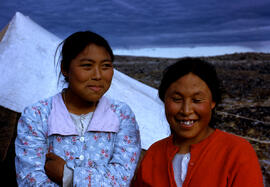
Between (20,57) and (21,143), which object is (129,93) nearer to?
(20,57)

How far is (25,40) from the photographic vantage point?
134 inches

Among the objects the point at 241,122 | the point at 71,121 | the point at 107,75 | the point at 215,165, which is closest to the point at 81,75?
the point at 107,75

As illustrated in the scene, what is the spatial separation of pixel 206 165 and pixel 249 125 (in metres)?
4.33

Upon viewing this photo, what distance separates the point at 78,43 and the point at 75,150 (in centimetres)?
57

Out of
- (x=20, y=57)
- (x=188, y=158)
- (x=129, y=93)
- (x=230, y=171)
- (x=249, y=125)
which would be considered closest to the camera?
(x=230, y=171)

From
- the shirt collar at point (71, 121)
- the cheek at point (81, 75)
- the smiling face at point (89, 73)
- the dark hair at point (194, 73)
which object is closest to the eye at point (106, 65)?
the smiling face at point (89, 73)

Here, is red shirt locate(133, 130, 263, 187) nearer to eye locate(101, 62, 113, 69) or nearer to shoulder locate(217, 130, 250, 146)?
shoulder locate(217, 130, 250, 146)

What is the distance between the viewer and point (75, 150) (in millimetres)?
1592

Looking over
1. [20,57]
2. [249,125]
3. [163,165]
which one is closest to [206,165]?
[163,165]

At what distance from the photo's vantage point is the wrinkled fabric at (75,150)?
1.52 meters

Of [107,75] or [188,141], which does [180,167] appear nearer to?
[188,141]

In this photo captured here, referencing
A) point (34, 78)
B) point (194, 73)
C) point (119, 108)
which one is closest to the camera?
point (194, 73)

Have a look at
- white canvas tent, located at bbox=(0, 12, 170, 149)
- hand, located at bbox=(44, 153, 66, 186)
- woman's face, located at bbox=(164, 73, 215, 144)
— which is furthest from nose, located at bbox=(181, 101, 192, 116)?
white canvas tent, located at bbox=(0, 12, 170, 149)

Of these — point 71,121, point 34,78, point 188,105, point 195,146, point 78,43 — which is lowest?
point 195,146
